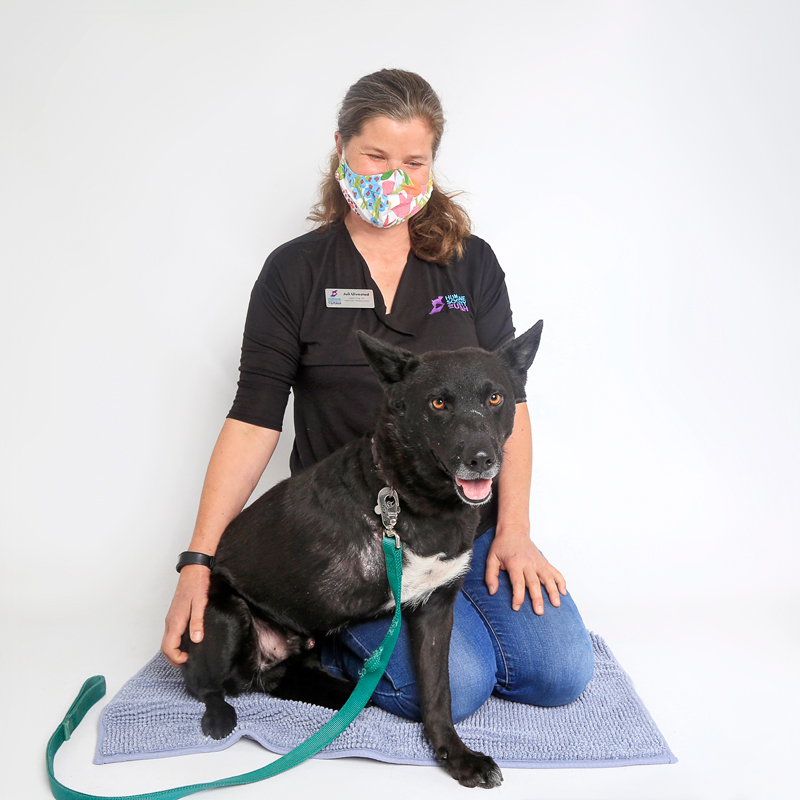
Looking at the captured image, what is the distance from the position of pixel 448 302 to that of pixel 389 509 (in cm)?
97

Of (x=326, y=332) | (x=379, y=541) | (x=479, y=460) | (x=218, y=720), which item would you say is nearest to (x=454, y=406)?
(x=479, y=460)

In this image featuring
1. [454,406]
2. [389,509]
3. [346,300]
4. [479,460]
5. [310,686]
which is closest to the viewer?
[479,460]

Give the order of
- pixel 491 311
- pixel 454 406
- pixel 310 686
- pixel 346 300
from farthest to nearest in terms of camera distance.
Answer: pixel 491 311 < pixel 346 300 < pixel 310 686 < pixel 454 406

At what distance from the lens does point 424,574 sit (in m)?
2.16

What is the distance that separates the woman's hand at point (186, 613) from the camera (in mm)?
2236

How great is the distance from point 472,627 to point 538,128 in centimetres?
237

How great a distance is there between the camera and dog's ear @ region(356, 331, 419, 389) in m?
1.99

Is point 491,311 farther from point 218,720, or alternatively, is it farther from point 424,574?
point 218,720

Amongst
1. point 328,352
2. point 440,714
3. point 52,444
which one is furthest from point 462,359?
point 52,444

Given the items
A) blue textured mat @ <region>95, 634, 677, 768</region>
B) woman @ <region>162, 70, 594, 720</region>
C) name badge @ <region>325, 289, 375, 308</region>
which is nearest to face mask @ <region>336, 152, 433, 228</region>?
woman @ <region>162, 70, 594, 720</region>

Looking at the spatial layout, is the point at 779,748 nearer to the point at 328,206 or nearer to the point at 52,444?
the point at 328,206

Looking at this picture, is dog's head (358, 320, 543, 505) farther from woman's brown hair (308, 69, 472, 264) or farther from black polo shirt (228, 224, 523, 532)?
woman's brown hair (308, 69, 472, 264)

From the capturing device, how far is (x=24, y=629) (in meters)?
3.12

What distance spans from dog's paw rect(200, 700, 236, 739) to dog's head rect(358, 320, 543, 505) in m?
0.99
